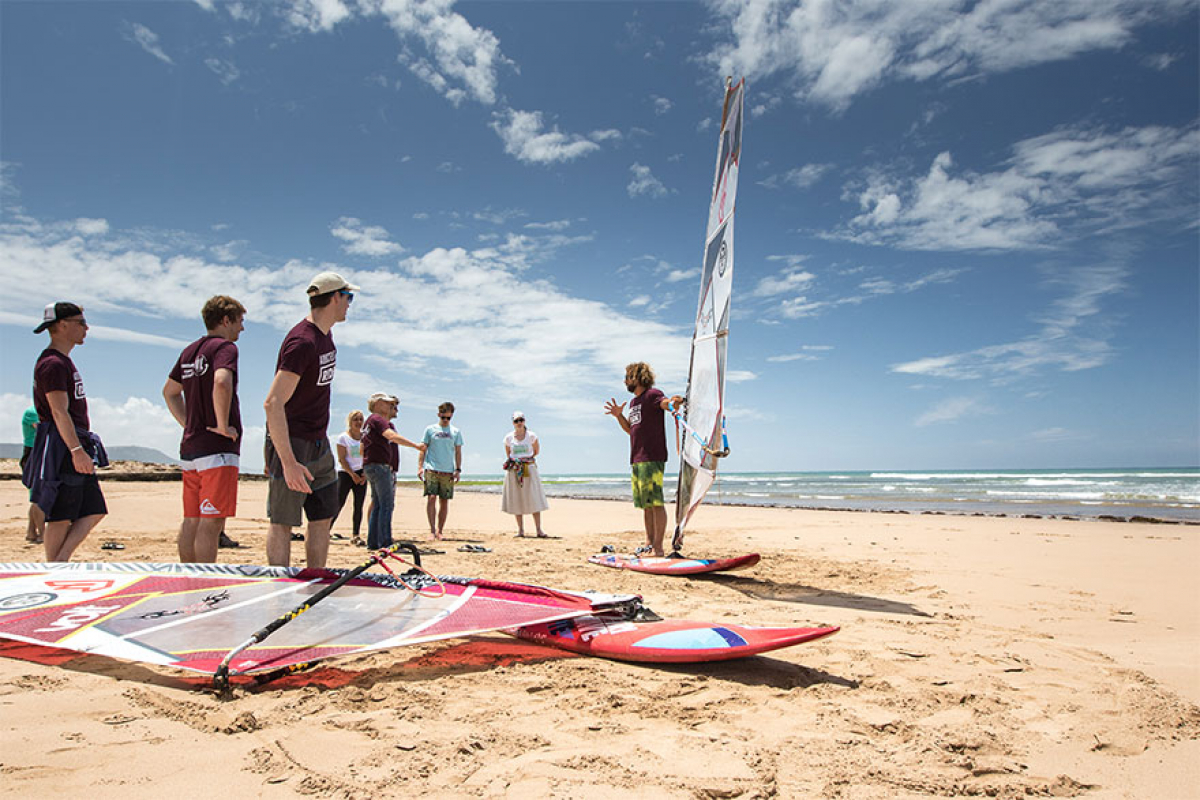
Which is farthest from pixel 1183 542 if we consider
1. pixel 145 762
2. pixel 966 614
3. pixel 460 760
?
pixel 145 762

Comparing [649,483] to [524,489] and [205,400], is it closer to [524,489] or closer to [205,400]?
[524,489]

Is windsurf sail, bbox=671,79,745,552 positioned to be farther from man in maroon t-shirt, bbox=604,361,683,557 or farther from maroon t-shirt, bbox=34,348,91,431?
maroon t-shirt, bbox=34,348,91,431

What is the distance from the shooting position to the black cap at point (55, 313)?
372cm

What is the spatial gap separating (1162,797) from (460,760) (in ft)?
6.06

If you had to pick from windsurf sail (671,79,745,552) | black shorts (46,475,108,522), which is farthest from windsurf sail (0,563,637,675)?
windsurf sail (671,79,745,552)

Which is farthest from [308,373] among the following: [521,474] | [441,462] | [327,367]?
[521,474]

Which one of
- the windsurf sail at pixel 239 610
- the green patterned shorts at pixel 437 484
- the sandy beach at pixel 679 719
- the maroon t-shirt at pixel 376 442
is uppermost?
the maroon t-shirt at pixel 376 442

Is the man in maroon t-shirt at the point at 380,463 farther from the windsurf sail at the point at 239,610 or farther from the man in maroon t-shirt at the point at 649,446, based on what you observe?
the windsurf sail at the point at 239,610

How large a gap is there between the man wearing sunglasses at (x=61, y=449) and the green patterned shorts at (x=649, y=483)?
3801 mm

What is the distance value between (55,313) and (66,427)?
683 mm

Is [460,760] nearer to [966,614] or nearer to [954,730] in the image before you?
[954,730]

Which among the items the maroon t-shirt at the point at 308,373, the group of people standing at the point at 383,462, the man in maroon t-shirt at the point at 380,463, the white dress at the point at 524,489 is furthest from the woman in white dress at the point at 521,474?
the maroon t-shirt at the point at 308,373

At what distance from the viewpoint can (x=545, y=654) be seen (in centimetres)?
268

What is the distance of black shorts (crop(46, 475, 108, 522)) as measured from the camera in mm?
3680
